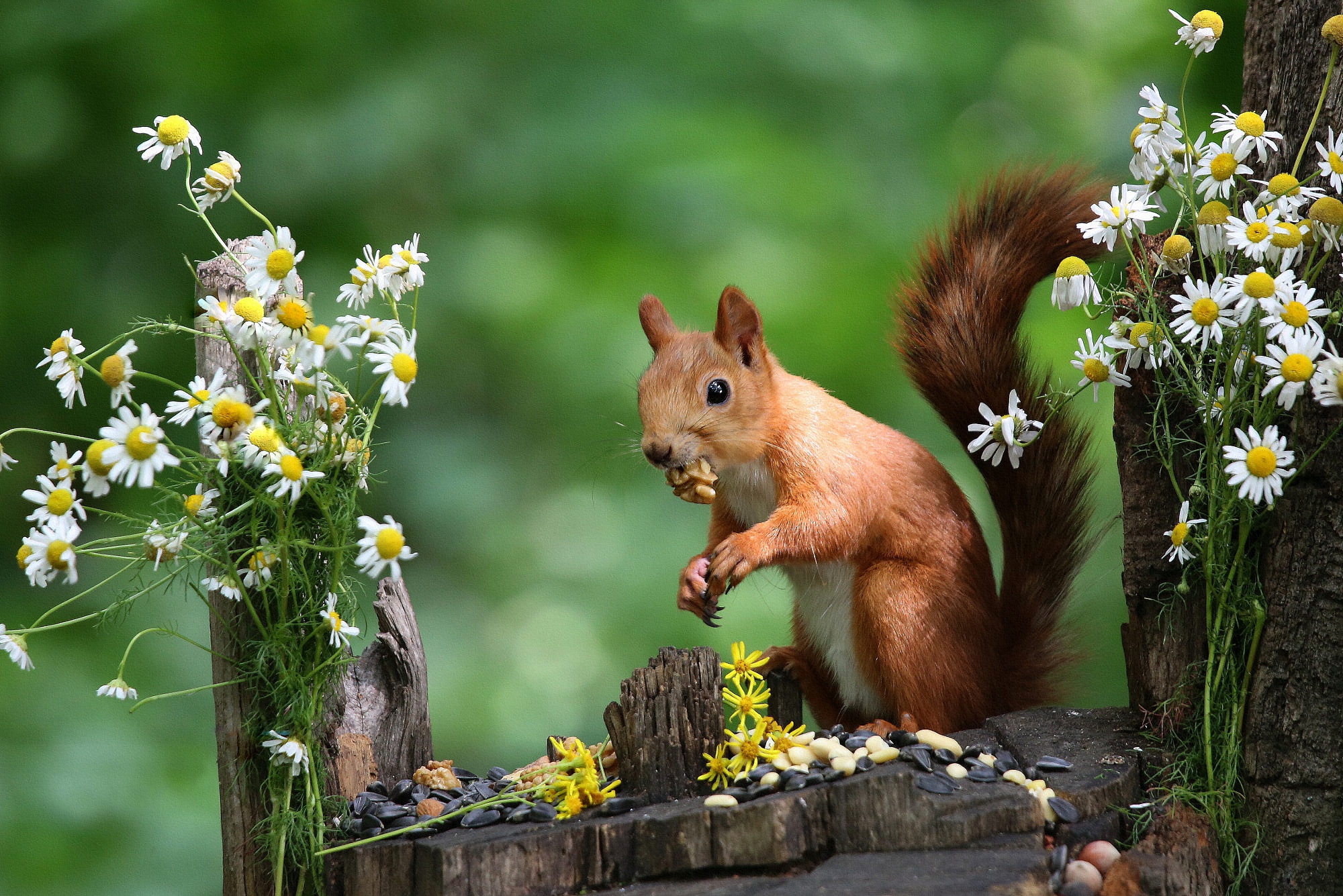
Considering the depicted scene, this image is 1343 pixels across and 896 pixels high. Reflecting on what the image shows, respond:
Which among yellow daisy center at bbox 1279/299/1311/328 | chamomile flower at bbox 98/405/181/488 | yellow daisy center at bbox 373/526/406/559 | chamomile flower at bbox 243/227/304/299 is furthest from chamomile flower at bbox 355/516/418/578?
yellow daisy center at bbox 1279/299/1311/328

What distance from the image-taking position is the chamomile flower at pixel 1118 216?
4.94 ft

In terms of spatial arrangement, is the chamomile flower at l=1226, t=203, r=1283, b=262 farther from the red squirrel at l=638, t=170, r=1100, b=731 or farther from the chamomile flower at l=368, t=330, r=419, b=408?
the chamomile flower at l=368, t=330, r=419, b=408

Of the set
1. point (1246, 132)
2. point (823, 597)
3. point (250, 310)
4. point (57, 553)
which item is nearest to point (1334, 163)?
point (1246, 132)

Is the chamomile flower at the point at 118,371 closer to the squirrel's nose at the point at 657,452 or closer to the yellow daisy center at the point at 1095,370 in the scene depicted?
the squirrel's nose at the point at 657,452

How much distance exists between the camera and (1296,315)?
1.37 metres

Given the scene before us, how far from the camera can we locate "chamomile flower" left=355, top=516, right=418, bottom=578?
1273 millimetres

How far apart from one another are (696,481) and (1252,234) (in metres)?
0.82

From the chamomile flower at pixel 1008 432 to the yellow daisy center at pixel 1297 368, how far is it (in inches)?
13.8

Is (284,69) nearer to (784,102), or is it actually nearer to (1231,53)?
(784,102)

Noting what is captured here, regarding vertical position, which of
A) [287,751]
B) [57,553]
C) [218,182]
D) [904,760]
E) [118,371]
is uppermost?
[218,182]

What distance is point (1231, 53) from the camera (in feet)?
8.95

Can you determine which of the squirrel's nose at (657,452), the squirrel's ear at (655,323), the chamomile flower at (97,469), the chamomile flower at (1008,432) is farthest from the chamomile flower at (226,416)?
the chamomile flower at (1008,432)

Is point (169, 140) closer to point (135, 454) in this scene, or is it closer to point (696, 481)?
point (135, 454)

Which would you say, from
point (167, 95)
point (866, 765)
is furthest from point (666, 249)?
point (866, 765)
